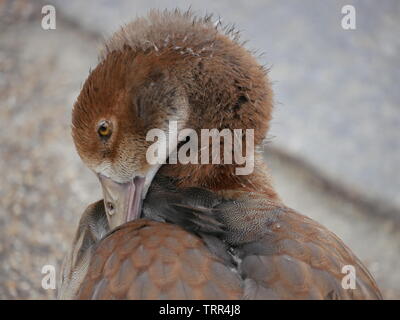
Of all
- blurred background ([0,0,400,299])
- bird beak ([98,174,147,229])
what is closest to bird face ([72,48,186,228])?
bird beak ([98,174,147,229])

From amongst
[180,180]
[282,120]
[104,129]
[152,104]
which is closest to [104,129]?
[104,129]

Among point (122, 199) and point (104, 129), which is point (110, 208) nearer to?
point (122, 199)

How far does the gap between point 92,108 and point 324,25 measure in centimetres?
242

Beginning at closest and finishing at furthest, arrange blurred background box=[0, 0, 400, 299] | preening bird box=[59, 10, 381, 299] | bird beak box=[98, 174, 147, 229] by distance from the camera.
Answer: preening bird box=[59, 10, 381, 299], bird beak box=[98, 174, 147, 229], blurred background box=[0, 0, 400, 299]

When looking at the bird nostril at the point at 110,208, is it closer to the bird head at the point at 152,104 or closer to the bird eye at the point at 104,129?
the bird head at the point at 152,104

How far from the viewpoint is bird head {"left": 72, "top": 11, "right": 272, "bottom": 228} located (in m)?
1.85

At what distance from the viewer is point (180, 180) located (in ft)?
6.09

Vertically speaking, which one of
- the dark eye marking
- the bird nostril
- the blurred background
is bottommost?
the bird nostril

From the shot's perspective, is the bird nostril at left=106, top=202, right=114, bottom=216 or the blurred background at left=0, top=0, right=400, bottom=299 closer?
the bird nostril at left=106, top=202, right=114, bottom=216

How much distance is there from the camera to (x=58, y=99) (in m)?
3.62

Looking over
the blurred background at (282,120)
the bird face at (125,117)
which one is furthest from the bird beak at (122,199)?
the blurred background at (282,120)

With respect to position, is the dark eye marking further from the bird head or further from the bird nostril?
the bird nostril

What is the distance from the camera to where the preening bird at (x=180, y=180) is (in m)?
1.57

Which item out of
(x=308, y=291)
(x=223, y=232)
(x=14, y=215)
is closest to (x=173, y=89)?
(x=223, y=232)
